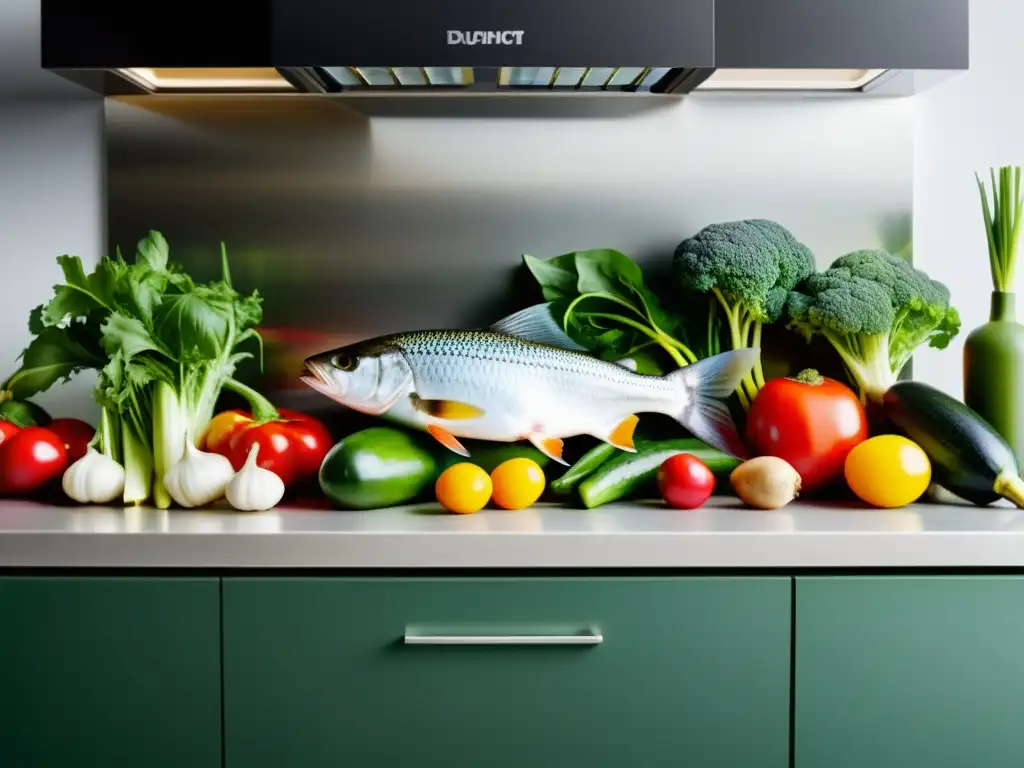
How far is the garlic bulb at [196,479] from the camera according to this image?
1.44 metres

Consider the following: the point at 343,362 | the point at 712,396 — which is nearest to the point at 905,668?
the point at 712,396

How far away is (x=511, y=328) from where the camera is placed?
1.69m

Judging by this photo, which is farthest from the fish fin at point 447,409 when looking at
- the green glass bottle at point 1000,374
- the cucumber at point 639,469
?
the green glass bottle at point 1000,374

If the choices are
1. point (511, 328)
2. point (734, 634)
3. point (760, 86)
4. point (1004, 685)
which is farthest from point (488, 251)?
point (1004, 685)

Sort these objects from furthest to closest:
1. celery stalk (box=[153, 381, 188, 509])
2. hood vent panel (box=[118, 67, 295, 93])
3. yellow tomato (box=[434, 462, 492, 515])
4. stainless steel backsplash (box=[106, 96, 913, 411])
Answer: stainless steel backsplash (box=[106, 96, 913, 411]), hood vent panel (box=[118, 67, 295, 93]), celery stalk (box=[153, 381, 188, 509]), yellow tomato (box=[434, 462, 492, 515])

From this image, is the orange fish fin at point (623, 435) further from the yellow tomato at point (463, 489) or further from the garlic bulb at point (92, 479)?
the garlic bulb at point (92, 479)

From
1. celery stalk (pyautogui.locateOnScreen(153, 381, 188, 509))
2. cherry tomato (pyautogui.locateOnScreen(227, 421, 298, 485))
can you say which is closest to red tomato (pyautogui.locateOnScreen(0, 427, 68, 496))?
celery stalk (pyautogui.locateOnScreen(153, 381, 188, 509))

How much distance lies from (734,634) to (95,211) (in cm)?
146

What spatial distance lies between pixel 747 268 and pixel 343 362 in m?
0.73

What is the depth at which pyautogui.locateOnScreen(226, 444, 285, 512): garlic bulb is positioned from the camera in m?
1.41

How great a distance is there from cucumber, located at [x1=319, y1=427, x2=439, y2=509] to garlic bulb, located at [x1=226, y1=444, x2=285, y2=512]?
3.1 inches

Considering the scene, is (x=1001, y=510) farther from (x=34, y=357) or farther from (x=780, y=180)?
(x=34, y=357)

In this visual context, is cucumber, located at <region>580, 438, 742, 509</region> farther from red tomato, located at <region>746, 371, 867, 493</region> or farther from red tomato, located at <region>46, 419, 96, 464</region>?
red tomato, located at <region>46, 419, 96, 464</region>

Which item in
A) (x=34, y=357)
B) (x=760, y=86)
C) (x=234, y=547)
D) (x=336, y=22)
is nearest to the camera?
(x=234, y=547)
